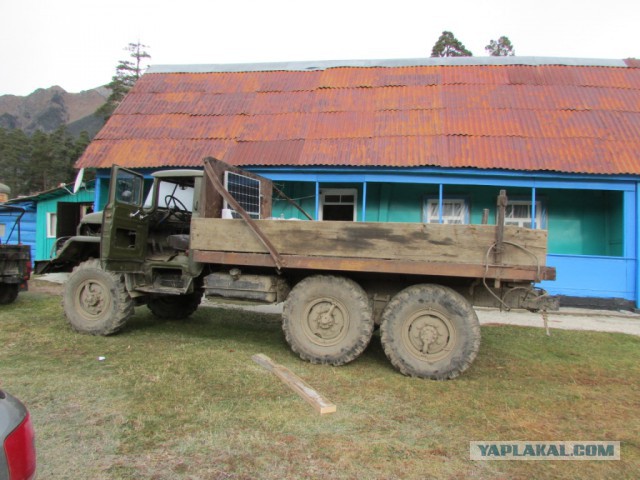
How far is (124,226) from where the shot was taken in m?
5.71

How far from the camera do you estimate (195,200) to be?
5.84m

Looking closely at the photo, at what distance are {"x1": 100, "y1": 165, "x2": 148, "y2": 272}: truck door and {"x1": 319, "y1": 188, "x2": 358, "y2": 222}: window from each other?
667cm

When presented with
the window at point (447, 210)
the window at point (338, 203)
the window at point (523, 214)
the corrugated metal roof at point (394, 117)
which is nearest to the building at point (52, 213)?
A: the corrugated metal roof at point (394, 117)

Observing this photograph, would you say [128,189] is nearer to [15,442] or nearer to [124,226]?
[124,226]

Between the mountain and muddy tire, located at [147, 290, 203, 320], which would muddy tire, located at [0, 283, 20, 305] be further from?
the mountain

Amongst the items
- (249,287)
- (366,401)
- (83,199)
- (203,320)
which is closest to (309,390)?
(366,401)

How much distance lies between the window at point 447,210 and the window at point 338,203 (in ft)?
6.52

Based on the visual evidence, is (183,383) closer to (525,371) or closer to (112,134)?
(525,371)

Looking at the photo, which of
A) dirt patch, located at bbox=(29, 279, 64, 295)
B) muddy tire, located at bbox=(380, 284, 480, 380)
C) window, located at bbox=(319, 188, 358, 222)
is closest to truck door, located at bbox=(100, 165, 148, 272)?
muddy tire, located at bbox=(380, 284, 480, 380)

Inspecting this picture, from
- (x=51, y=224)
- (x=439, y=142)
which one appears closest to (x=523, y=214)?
(x=439, y=142)

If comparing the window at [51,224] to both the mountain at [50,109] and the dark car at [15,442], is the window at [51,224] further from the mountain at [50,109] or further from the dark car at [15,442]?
the mountain at [50,109]

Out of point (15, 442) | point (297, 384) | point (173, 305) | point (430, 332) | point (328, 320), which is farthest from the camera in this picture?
point (173, 305)
